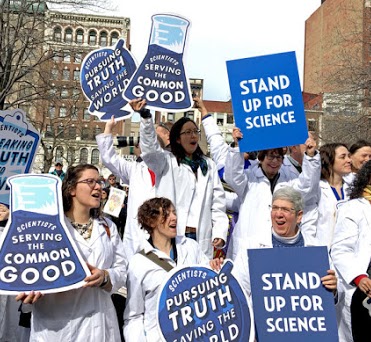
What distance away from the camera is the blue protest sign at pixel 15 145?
446 cm

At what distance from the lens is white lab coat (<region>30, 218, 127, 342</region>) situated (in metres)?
3.36

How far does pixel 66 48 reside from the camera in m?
18.4

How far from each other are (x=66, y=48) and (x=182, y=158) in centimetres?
1444

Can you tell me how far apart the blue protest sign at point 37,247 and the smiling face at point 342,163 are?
112 inches

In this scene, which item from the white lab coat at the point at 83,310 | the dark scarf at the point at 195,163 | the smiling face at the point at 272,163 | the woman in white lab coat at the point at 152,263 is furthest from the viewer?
the dark scarf at the point at 195,163

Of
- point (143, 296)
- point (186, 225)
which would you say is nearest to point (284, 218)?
point (143, 296)

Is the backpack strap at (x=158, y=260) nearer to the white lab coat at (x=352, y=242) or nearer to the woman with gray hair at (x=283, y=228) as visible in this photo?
the woman with gray hair at (x=283, y=228)

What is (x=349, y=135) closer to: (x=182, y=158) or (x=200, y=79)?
(x=182, y=158)

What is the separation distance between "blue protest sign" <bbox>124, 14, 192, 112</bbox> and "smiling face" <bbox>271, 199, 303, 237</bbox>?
1726 millimetres

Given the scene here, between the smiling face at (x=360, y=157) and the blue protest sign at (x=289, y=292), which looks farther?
the smiling face at (x=360, y=157)

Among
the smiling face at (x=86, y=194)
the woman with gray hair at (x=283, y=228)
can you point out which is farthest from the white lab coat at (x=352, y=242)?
the smiling face at (x=86, y=194)

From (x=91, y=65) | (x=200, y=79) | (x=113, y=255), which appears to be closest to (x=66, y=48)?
(x=91, y=65)

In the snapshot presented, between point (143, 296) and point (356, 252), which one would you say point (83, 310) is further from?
point (356, 252)

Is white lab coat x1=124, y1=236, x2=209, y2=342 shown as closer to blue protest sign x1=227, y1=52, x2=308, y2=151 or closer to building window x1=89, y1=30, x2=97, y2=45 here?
blue protest sign x1=227, y1=52, x2=308, y2=151
